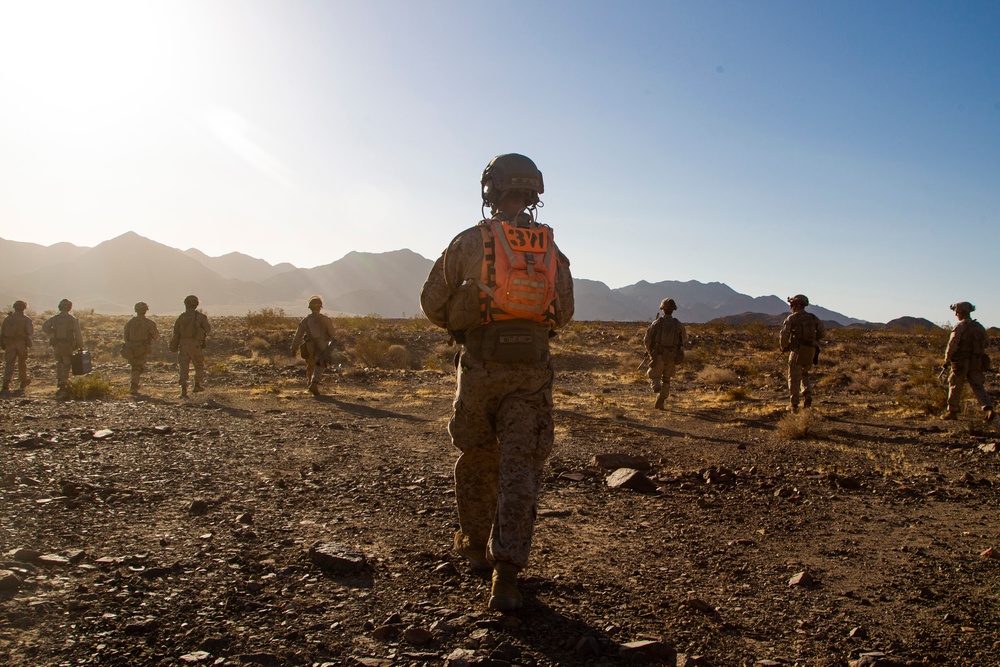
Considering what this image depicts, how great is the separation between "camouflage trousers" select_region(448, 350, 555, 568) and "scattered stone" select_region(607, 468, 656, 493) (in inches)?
111

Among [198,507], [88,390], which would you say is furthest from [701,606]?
[88,390]

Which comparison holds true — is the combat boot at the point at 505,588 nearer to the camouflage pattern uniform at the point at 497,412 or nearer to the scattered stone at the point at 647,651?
the camouflage pattern uniform at the point at 497,412

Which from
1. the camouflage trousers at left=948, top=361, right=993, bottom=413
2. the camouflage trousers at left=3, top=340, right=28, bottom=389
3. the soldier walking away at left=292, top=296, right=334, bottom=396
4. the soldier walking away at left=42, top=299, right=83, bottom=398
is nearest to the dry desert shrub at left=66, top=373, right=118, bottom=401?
the soldier walking away at left=42, top=299, right=83, bottom=398

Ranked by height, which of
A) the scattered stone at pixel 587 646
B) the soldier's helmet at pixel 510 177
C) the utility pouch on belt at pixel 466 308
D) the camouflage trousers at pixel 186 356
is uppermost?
the soldier's helmet at pixel 510 177

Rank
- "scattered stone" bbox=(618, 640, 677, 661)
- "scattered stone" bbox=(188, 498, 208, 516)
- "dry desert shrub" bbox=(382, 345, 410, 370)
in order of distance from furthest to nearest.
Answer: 1. "dry desert shrub" bbox=(382, 345, 410, 370)
2. "scattered stone" bbox=(188, 498, 208, 516)
3. "scattered stone" bbox=(618, 640, 677, 661)

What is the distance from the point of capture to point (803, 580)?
4.11 metres

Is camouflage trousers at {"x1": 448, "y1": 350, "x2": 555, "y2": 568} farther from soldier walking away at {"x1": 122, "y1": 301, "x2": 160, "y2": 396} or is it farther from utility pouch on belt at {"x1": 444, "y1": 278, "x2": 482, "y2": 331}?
soldier walking away at {"x1": 122, "y1": 301, "x2": 160, "y2": 396}

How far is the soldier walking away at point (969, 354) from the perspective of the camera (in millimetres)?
11383

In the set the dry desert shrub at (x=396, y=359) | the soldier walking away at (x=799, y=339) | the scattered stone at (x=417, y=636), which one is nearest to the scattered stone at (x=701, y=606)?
the scattered stone at (x=417, y=636)

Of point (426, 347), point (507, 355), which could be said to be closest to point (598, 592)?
point (507, 355)

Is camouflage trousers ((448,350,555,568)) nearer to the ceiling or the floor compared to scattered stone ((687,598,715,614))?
nearer to the ceiling

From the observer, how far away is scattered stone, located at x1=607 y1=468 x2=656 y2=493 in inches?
259

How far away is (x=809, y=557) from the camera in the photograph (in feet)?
15.4

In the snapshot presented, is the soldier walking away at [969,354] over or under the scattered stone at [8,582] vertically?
over
